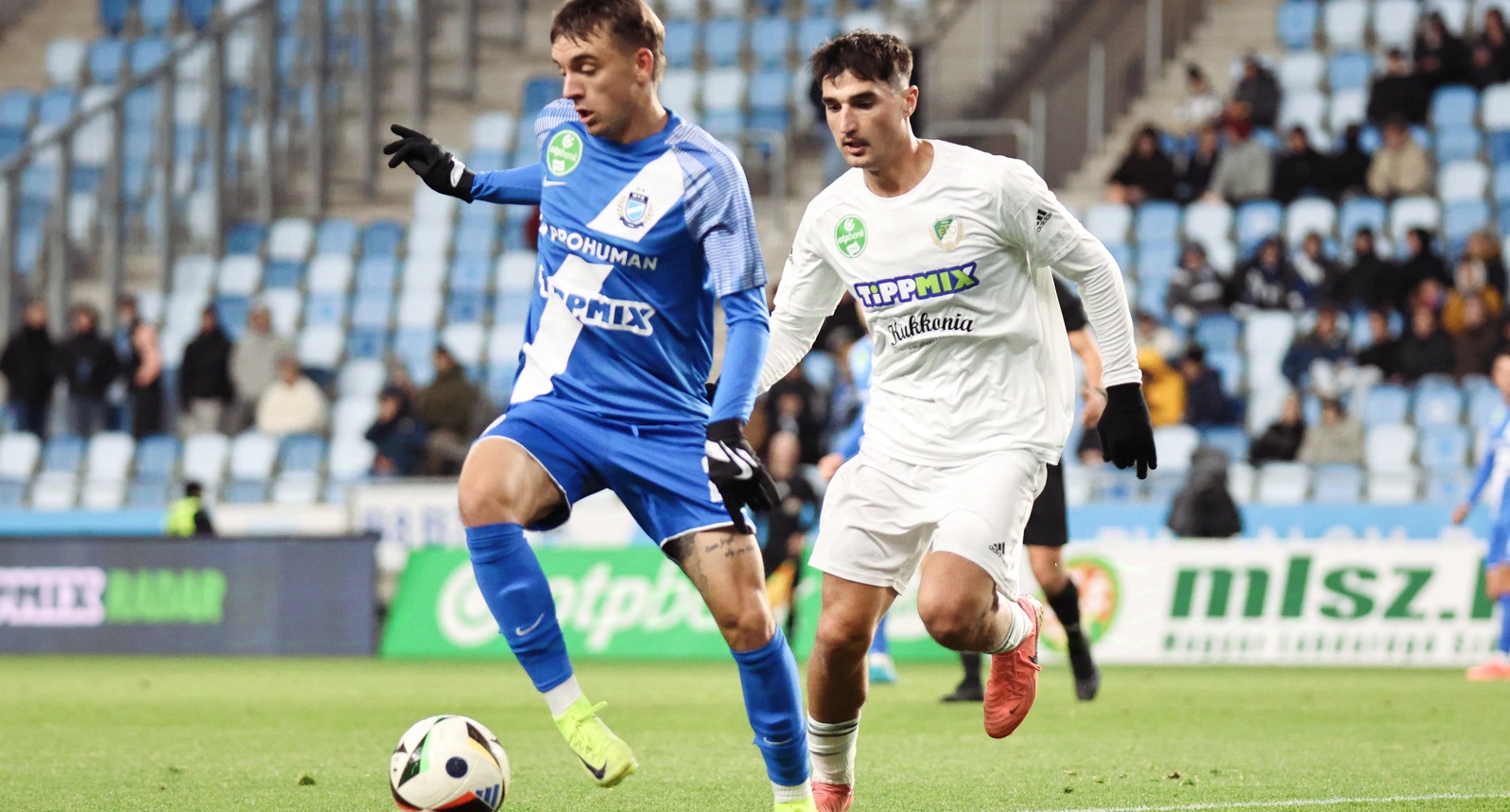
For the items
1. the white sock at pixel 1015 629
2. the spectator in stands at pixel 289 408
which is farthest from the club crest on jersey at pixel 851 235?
the spectator in stands at pixel 289 408

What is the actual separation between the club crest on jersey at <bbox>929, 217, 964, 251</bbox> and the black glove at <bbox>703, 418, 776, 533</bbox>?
0.95 metres

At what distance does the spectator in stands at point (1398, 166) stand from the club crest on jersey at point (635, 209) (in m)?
15.0

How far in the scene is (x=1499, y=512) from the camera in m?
13.2

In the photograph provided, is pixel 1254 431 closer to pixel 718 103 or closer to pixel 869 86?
pixel 718 103

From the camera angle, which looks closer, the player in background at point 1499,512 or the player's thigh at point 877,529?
the player's thigh at point 877,529

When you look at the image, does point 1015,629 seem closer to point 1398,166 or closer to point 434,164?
point 434,164

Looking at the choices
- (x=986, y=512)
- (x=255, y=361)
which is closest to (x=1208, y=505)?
(x=255, y=361)

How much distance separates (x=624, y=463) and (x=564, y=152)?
984 mm

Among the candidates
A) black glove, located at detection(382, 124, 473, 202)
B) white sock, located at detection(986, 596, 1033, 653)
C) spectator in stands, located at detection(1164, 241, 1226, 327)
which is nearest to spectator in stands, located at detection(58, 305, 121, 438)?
spectator in stands, located at detection(1164, 241, 1226, 327)

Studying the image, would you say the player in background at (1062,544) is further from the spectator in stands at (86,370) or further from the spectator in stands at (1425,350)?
the spectator in stands at (86,370)

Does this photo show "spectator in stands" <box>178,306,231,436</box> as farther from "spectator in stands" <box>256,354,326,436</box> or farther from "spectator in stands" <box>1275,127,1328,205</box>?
"spectator in stands" <box>1275,127,1328,205</box>

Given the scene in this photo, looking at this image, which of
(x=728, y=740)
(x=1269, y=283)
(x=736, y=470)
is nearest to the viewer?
(x=736, y=470)

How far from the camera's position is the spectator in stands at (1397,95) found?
65.8 feet

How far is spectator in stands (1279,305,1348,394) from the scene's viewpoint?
1778cm
